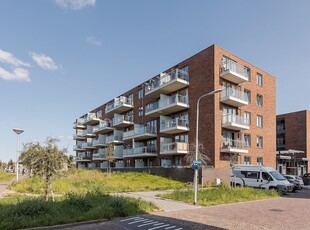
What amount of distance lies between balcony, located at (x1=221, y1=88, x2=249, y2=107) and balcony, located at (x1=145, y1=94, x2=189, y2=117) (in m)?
4.36

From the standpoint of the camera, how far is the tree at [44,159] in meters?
12.8

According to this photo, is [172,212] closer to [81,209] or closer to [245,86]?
[81,209]

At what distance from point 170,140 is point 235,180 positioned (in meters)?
9.90

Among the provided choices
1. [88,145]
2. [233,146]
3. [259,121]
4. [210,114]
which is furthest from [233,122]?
[88,145]

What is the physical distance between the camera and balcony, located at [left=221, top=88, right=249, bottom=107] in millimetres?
29578

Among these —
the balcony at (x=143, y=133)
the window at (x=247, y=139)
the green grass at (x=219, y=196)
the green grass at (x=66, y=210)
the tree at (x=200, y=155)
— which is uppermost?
the balcony at (x=143, y=133)

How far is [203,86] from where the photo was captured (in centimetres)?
3059

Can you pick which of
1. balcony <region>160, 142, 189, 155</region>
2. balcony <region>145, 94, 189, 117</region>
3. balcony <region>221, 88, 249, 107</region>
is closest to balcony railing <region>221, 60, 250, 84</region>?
balcony <region>221, 88, 249, 107</region>

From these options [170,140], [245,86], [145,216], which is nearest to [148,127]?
[170,140]

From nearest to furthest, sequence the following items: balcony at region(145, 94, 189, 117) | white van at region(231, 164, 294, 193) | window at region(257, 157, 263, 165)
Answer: white van at region(231, 164, 294, 193)
balcony at region(145, 94, 189, 117)
window at region(257, 157, 263, 165)

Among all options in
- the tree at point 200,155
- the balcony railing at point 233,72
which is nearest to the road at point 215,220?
the tree at point 200,155

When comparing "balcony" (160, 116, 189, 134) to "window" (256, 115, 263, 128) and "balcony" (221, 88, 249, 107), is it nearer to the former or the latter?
"balcony" (221, 88, 249, 107)

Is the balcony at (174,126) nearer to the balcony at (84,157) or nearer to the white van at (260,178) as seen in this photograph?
the white van at (260,178)

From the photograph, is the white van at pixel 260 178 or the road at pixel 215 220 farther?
the white van at pixel 260 178
